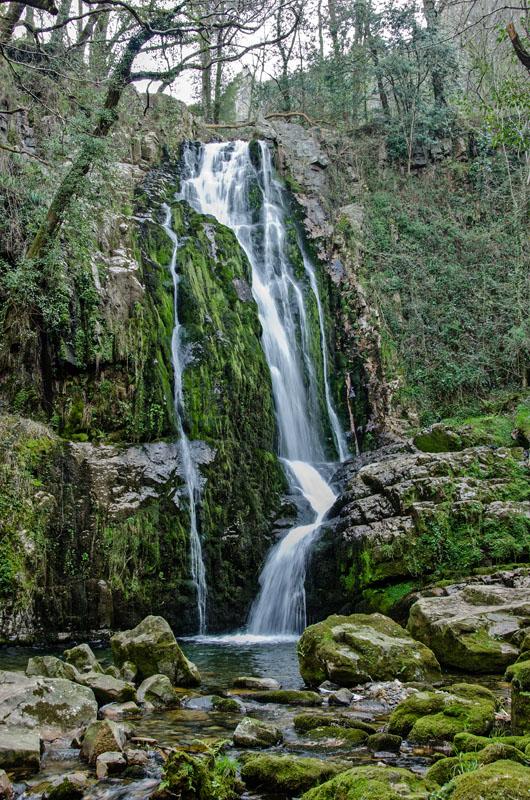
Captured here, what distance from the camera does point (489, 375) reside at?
18703mm

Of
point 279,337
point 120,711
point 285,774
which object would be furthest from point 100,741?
point 279,337

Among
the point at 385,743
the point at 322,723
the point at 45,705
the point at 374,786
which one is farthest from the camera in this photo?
the point at 45,705

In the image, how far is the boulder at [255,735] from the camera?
4980 millimetres

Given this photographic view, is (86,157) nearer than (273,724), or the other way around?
(273,724)

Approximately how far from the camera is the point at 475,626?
753cm

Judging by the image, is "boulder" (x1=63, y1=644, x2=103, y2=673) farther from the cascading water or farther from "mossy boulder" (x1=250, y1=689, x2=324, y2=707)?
the cascading water

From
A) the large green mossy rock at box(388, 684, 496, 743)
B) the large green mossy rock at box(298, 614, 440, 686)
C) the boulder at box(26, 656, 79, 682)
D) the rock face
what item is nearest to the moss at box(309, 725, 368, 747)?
the large green mossy rock at box(388, 684, 496, 743)

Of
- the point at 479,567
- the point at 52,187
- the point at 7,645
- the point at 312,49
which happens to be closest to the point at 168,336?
the point at 52,187

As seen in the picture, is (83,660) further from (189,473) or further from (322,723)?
(189,473)

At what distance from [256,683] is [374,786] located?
4228mm

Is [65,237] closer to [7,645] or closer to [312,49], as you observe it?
[7,645]

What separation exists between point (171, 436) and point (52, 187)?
19.2ft

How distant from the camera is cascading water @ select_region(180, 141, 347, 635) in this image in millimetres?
12289

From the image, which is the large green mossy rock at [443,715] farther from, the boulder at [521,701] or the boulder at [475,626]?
the boulder at [475,626]
